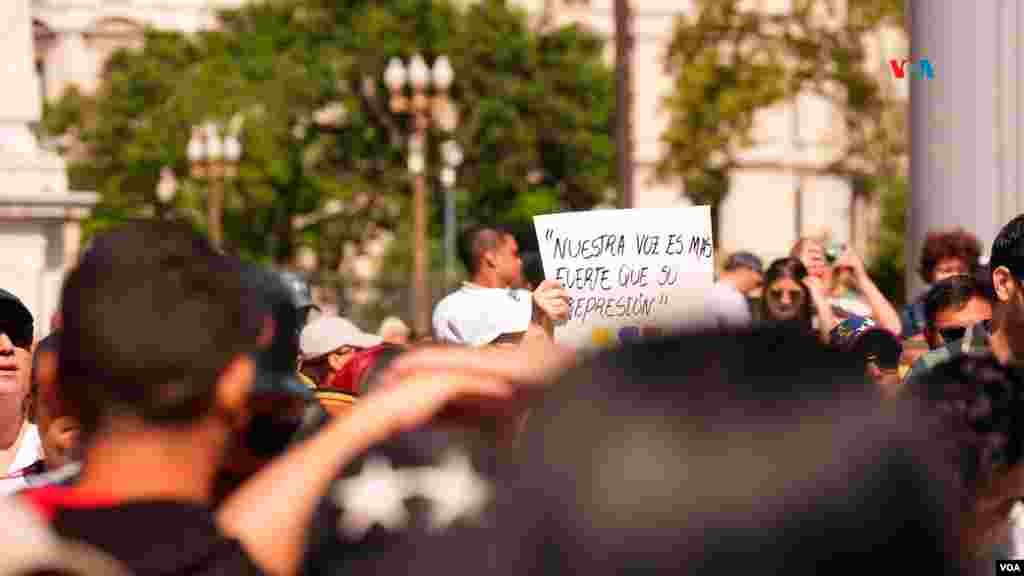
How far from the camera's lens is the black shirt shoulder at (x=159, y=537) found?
2623mm

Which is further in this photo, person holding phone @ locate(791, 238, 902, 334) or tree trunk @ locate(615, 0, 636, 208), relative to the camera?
tree trunk @ locate(615, 0, 636, 208)

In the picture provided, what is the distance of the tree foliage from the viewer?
50.0m

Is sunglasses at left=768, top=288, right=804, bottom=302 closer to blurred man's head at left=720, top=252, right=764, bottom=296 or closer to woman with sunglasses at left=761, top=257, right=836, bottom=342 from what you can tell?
woman with sunglasses at left=761, top=257, right=836, bottom=342

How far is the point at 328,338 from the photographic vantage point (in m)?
8.77

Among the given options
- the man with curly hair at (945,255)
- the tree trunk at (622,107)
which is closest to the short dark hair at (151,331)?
the man with curly hair at (945,255)

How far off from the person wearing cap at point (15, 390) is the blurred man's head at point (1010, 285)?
214cm

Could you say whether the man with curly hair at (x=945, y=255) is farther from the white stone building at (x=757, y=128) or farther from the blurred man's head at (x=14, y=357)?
the white stone building at (x=757, y=128)

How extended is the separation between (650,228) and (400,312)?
3683 cm

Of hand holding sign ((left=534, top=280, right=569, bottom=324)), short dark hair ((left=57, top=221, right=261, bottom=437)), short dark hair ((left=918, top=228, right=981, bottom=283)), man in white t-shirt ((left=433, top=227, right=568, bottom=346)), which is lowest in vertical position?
short dark hair ((left=918, top=228, right=981, bottom=283))

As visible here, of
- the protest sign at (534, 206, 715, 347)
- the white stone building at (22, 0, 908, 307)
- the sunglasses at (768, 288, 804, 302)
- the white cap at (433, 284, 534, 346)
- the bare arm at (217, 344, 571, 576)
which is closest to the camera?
the bare arm at (217, 344, 571, 576)

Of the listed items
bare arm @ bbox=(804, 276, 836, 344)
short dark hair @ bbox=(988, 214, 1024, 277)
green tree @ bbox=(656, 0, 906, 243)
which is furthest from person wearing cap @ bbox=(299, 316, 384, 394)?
green tree @ bbox=(656, 0, 906, 243)

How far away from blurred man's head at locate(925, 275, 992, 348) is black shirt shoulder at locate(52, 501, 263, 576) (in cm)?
388

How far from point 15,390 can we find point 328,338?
8.89 ft

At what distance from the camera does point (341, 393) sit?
5.12m
